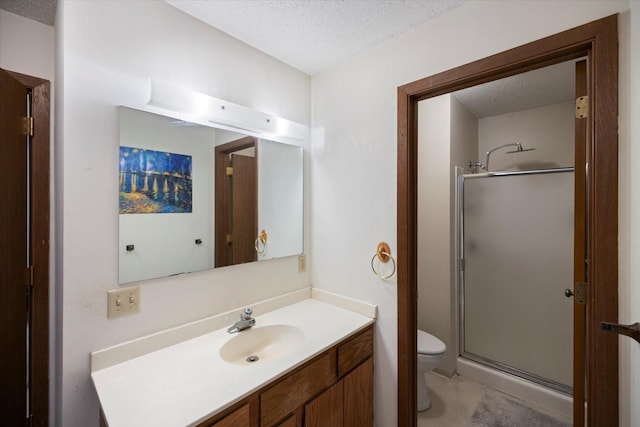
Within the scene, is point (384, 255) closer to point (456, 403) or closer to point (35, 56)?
point (456, 403)

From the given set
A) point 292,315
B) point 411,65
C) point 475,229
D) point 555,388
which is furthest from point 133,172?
point 555,388

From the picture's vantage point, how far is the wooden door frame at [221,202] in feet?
4.78

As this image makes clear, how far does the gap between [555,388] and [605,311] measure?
5.37 ft

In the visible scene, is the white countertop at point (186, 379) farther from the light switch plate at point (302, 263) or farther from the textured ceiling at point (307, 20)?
the textured ceiling at point (307, 20)

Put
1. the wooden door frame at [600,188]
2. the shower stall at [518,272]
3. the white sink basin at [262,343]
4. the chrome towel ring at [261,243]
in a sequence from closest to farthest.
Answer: the wooden door frame at [600,188], the white sink basin at [262,343], the chrome towel ring at [261,243], the shower stall at [518,272]

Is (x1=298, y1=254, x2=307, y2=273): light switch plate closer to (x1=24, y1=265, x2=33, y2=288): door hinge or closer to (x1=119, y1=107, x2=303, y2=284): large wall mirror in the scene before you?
(x1=119, y1=107, x2=303, y2=284): large wall mirror

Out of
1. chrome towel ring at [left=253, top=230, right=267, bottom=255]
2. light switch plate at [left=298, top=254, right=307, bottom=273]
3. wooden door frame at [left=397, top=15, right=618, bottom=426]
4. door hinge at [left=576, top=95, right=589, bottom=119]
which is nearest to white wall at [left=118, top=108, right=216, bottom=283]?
chrome towel ring at [left=253, top=230, right=267, bottom=255]

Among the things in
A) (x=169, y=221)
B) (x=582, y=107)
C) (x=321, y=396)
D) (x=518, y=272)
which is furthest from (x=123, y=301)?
(x=518, y=272)

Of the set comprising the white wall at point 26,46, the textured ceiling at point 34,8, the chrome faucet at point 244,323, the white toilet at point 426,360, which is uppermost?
the textured ceiling at point 34,8

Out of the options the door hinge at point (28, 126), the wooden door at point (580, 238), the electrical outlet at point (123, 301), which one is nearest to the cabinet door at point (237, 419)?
the electrical outlet at point (123, 301)

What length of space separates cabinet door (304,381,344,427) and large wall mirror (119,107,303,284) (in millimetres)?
777

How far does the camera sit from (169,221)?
130cm

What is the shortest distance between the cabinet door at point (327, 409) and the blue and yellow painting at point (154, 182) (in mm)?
1065

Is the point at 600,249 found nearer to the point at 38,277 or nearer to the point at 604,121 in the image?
the point at 604,121
